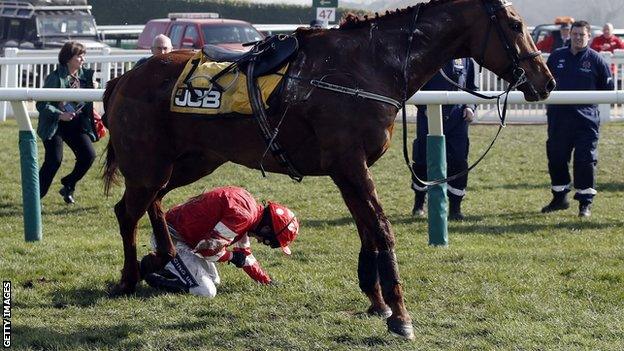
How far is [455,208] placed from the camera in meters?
11.0

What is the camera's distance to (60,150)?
11.5 metres

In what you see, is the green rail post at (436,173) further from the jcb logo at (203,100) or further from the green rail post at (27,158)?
the green rail post at (27,158)

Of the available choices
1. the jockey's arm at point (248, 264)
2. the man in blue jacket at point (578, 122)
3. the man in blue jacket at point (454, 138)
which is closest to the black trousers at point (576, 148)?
the man in blue jacket at point (578, 122)

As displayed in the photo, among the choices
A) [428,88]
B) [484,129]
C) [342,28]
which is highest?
[342,28]

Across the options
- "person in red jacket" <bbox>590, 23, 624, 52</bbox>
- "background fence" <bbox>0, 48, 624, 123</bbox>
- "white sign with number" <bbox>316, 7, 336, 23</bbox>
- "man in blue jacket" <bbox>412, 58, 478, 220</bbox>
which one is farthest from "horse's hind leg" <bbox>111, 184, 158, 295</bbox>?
"person in red jacket" <bbox>590, 23, 624, 52</bbox>

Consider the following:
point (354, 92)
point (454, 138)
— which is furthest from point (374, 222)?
point (454, 138)

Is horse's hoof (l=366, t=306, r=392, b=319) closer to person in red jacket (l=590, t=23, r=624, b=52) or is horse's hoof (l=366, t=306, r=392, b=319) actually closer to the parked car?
person in red jacket (l=590, t=23, r=624, b=52)

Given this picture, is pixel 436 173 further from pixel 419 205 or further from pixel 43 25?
pixel 43 25

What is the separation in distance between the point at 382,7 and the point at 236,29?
1762 cm

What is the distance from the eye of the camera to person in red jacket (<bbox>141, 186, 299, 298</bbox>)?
738 centimetres

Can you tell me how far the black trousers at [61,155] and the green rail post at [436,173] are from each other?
403cm

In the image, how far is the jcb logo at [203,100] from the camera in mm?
7016

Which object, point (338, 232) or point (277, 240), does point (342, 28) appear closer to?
point (277, 240)

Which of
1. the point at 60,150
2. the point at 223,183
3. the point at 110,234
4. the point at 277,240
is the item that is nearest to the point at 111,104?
the point at 277,240
